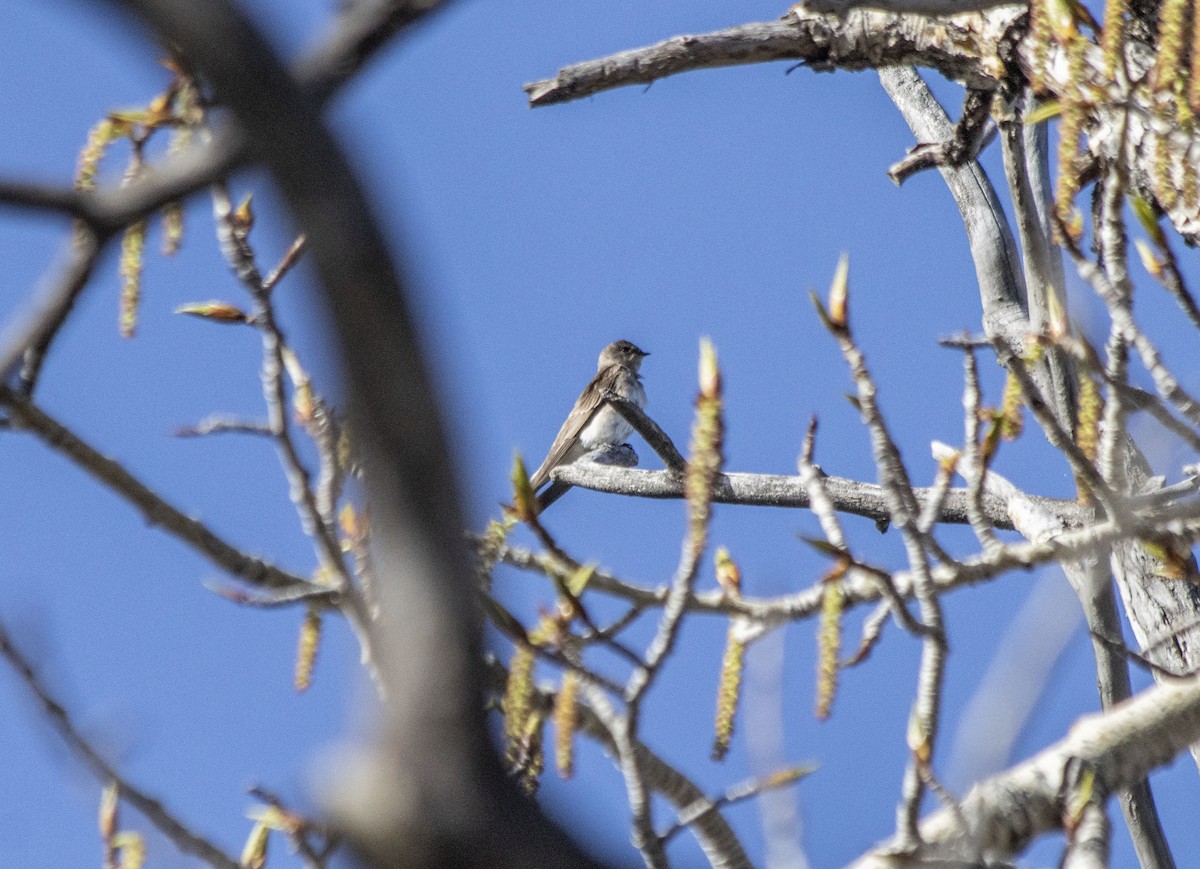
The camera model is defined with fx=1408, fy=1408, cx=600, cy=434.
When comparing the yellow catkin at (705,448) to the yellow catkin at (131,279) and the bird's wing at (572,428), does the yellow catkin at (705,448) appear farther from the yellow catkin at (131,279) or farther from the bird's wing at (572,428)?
the bird's wing at (572,428)

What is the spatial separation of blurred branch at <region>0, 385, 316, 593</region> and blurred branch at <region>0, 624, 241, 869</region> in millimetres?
326

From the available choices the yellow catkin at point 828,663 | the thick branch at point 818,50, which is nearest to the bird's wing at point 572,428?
the thick branch at point 818,50

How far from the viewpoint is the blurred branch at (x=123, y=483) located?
227 cm

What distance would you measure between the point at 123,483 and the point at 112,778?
0.52m

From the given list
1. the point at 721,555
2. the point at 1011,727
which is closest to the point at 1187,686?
the point at 1011,727

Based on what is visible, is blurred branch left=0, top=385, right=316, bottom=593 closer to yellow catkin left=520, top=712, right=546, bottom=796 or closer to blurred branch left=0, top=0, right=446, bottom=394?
yellow catkin left=520, top=712, right=546, bottom=796

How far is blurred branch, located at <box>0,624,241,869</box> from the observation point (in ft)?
7.92

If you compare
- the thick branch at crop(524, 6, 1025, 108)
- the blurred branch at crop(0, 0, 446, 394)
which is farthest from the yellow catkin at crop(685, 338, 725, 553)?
the thick branch at crop(524, 6, 1025, 108)

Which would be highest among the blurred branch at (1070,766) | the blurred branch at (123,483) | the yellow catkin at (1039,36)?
the yellow catkin at (1039,36)

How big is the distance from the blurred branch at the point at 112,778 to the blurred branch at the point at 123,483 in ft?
1.07

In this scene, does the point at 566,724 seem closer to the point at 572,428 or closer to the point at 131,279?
the point at 131,279

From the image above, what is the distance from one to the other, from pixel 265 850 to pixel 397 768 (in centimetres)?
181

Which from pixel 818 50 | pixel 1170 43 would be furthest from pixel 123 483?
pixel 818 50

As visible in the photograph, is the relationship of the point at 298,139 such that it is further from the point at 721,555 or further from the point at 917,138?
the point at 917,138
